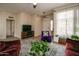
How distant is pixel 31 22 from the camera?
170 inches

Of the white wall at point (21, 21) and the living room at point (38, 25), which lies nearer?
the living room at point (38, 25)

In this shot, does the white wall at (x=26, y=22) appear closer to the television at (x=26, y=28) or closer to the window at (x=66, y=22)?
the television at (x=26, y=28)

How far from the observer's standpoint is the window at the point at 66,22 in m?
4.69

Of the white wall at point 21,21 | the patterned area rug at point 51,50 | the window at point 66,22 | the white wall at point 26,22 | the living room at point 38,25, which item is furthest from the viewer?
the window at point 66,22

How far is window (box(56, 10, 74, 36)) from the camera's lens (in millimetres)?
4695

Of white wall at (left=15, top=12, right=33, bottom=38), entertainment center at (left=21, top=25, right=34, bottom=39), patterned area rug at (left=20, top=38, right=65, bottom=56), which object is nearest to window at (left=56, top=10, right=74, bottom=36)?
patterned area rug at (left=20, top=38, right=65, bottom=56)

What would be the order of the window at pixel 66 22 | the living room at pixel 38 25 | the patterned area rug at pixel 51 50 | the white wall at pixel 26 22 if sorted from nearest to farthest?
the patterned area rug at pixel 51 50 → the living room at pixel 38 25 → the white wall at pixel 26 22 → the window at pixel 66 22

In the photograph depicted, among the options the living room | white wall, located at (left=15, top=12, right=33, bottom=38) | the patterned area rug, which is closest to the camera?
the patterned area rug

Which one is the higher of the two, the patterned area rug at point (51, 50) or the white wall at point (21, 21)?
the white wall at point (21, 21)

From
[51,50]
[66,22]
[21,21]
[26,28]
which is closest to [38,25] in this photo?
[26,28]

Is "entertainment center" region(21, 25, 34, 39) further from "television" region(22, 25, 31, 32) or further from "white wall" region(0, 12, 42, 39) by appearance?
"white wall" region(0, 12, 42, 39)

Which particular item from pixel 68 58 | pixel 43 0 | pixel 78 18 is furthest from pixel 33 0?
pixel 78 18

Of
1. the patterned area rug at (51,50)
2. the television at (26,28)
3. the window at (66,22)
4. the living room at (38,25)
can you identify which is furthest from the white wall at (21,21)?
the window at (66,22)

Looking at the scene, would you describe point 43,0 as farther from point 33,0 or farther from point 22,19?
point 22,19
